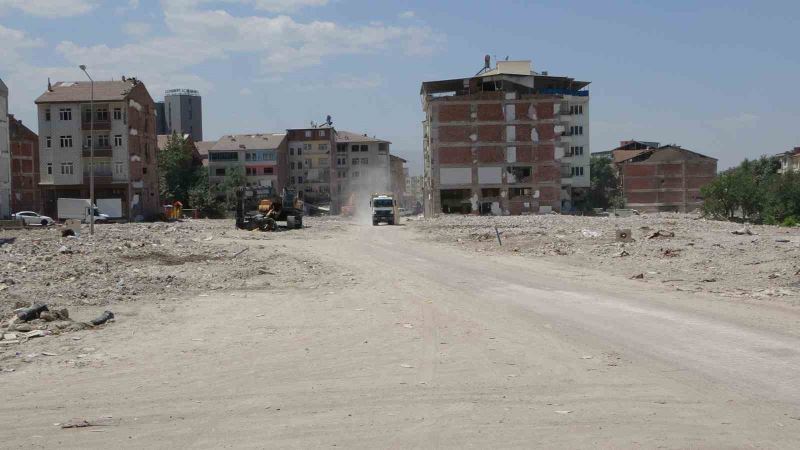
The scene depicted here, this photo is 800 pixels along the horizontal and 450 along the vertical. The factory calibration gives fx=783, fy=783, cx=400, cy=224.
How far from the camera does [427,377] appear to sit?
30.4 feet

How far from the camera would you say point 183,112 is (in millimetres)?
162500

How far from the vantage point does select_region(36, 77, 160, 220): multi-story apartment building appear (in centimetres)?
8094

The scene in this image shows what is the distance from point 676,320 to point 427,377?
235 inches

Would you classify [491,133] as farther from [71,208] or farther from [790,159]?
[790,159]

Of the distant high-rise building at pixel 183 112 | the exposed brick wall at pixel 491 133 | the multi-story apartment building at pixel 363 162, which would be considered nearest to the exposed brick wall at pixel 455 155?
the exposed brick wall at pixel 491 133

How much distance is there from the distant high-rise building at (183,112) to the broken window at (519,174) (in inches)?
3533

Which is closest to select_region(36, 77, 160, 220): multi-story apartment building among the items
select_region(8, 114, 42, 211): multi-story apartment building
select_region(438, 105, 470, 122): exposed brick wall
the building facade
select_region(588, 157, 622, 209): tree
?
select_region(8, 114, 42, 211): multi-story apartment building

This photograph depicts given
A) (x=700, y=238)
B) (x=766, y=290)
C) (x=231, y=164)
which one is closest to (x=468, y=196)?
(x=231, y=164)

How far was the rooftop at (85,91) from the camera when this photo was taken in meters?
80.9

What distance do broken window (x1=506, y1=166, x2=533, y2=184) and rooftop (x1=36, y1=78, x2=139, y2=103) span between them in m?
42.1

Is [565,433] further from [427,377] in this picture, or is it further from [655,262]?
[655,262]

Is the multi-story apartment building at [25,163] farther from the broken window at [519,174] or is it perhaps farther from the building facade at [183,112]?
the building facade at [183,112]

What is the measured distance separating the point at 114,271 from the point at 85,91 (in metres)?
67.5

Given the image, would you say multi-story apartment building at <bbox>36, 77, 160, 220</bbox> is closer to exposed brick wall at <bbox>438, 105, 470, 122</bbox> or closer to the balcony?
the balcony
